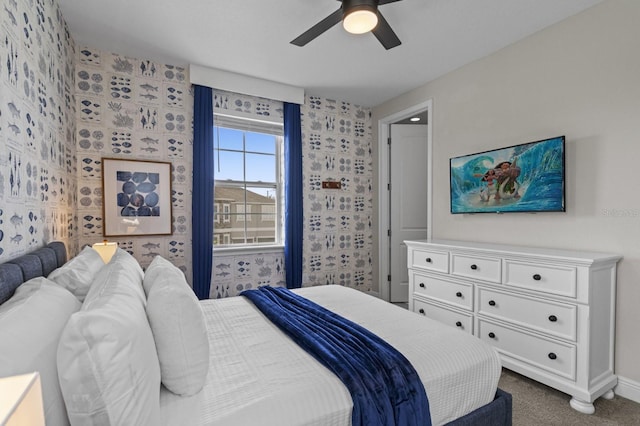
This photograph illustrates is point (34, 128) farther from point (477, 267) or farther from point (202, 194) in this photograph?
point (477, 267)

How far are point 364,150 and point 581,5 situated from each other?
257 centimetres

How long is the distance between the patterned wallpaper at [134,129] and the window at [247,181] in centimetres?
41

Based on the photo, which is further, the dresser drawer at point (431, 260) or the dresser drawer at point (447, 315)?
the dresser drawer at point (431, 260)

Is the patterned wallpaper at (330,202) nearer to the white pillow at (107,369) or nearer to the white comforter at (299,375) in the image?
the white comforter at (299,375)

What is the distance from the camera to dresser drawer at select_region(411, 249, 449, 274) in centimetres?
282

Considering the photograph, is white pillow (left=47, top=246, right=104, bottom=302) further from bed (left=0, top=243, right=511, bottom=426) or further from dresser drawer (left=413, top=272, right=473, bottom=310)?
dresser drawer (left=413, top=272, right=473, bottom=310)

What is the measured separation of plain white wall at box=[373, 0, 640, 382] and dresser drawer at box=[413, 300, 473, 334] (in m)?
0.79

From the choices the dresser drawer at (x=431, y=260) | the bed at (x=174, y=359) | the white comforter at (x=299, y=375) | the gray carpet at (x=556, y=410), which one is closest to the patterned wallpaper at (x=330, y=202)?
the dresser drawer at (x=431, y=260)

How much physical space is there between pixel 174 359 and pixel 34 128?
5.21ft

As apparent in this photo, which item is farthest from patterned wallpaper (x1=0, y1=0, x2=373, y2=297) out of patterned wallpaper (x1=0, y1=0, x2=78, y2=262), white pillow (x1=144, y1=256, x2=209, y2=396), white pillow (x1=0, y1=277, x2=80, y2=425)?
white pillow (x1=144, y1=256, x2=209, y2=396)

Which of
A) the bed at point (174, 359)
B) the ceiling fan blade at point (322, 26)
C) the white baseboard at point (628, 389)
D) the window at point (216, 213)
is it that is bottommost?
the white baseboard at point (628, 389)

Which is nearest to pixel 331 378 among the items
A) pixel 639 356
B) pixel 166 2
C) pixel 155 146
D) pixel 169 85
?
pixel 639 356

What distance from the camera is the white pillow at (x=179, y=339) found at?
1.06 m

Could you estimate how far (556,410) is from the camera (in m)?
1.96
